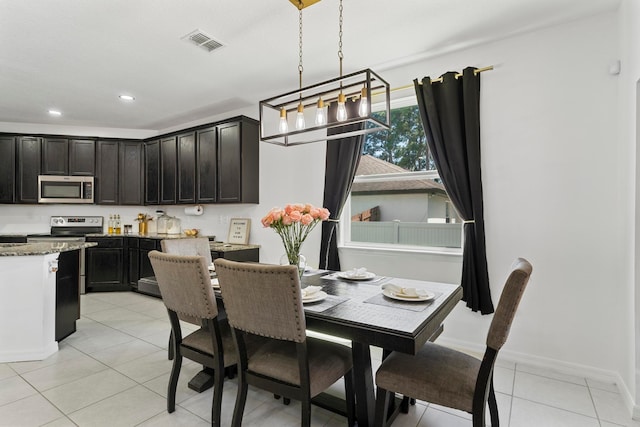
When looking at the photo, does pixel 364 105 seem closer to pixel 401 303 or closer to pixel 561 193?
pixel 401 303

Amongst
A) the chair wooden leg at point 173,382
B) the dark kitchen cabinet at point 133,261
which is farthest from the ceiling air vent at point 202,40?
the dark kitchen cabinet at point 133,261

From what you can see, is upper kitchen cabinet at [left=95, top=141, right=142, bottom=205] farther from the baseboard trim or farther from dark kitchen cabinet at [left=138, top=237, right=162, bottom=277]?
the baseboard trim

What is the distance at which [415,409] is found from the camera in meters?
2.10

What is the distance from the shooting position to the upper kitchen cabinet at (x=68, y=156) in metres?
5.20

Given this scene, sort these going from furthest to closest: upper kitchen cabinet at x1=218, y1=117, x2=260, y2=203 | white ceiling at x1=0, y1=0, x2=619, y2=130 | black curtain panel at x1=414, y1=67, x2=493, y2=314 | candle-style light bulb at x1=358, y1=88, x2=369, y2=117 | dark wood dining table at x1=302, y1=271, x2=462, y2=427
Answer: upper kitchen cabinet at x1=218, y1=117, x2=260, y2=203
black curtain panel at x1=414, y1=67, x2=493, y2=314
white ceiling at x1=0, y1=0, x2=619, y2=130
candle-style light bulb at x1=358, y1=88, x2=369, y2=117
dark wood dining table at x1=302, y1=271, x2=462, y2=427

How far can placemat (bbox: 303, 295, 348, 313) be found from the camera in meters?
1.68

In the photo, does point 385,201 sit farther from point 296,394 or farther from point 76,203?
point 76,203

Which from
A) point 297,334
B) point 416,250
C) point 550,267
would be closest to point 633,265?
point 550,267

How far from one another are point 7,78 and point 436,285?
4878mm

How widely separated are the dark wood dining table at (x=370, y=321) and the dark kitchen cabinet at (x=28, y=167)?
5447 millimetres

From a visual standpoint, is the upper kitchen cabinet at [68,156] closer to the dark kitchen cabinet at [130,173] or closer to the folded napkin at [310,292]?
the dark kitchen cabinet at [130,173]

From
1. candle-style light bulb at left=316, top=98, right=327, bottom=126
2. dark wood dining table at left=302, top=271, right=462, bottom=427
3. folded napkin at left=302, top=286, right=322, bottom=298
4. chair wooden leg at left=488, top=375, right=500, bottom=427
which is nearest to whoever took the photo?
dark wood dining table at left=302, top=271, right=462, bottom=427

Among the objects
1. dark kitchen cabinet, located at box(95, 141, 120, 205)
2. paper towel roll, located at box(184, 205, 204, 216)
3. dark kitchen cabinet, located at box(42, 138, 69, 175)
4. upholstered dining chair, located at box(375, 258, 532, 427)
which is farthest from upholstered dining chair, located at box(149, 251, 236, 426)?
dark kitchen cabinet, located at box(42, 138, 69, 175)

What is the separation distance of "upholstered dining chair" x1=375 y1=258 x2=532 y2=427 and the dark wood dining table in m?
0.10
